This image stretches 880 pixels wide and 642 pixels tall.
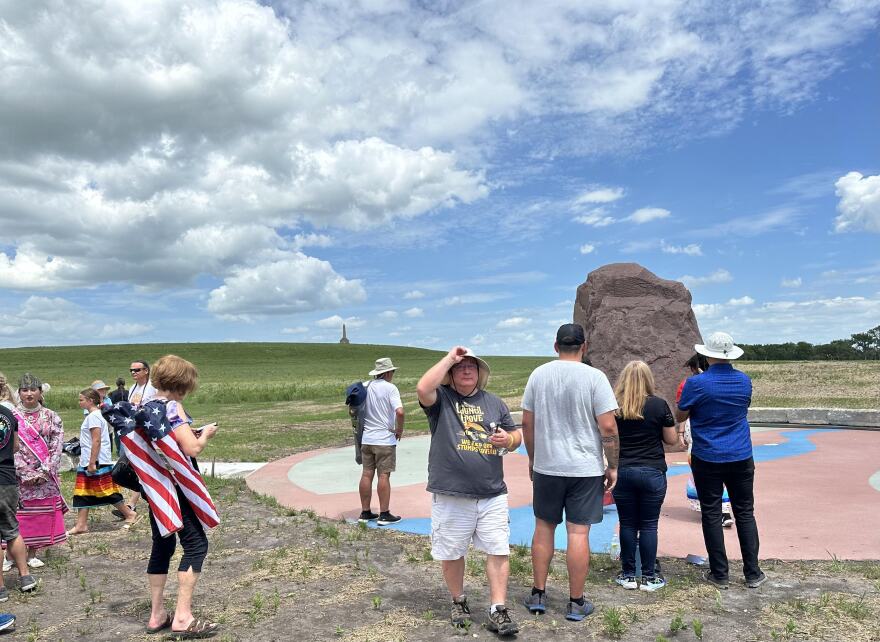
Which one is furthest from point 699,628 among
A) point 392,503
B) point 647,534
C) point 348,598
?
point 392,503

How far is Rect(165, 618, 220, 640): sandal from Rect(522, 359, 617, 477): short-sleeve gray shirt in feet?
8.04

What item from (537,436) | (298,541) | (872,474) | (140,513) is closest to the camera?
(537,436)

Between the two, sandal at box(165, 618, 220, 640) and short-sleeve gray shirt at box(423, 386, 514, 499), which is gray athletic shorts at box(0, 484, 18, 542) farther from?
short-sleeve gray shirt at box(423, 386, 514, 499)

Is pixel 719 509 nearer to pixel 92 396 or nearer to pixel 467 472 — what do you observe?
pixel 467 472

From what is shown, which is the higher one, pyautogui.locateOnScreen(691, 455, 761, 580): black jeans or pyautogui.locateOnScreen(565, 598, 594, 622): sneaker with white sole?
pyautogui.locateOnScreen(691, 455, 761, 580): black jeans

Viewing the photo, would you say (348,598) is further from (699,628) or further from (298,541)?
(699,628)

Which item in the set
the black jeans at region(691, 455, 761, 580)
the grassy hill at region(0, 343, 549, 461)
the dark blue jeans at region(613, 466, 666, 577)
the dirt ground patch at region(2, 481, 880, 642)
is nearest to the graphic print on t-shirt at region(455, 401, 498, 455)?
the dirt ground patch at region(2, 481, 880, 642)

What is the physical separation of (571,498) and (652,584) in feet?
4.00

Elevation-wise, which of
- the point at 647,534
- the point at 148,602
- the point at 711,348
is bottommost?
the point at 148,602

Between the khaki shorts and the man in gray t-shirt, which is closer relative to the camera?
the man in gray t-shirt

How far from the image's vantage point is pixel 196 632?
4.36m

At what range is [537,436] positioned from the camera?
4.54m

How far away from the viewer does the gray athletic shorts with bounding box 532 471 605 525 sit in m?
4.42

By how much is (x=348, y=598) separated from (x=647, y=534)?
2.31 m
